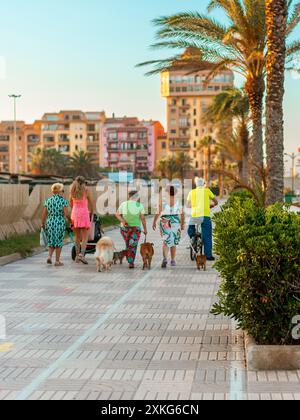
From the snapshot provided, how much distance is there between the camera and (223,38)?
22.5m

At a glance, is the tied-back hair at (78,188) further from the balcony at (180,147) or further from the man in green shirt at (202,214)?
the balcony at (180,147)

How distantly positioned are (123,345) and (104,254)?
21.9 feet

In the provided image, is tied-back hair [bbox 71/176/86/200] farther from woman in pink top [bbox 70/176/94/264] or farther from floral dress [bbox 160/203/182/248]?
floral dress [bbox 160/203/182/248]

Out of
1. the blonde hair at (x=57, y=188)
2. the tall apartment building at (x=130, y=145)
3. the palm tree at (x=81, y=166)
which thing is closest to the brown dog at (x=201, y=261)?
the blonde hair at (x=57, y=188)

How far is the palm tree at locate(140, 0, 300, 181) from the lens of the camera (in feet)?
77.3

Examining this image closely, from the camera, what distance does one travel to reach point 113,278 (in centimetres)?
1366

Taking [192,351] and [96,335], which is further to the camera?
[96,335]

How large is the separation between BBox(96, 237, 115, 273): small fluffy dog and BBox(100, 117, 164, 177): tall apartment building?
16264 cm

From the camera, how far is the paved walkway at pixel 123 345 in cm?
632

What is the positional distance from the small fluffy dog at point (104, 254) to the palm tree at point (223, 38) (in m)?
9.50
